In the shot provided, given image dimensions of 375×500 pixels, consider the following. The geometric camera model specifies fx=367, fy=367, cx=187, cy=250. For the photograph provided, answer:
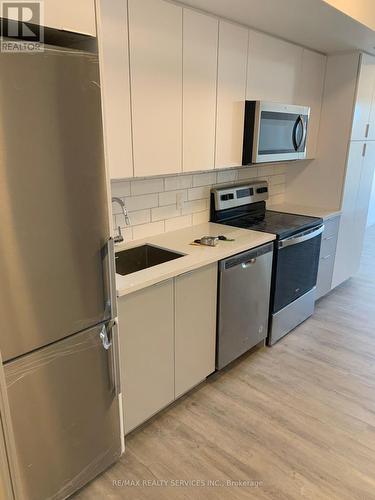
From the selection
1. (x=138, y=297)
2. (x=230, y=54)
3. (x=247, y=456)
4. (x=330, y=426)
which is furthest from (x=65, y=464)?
(x=230, y=54)

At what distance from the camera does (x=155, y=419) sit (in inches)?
84.4

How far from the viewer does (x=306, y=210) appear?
11.2 feet

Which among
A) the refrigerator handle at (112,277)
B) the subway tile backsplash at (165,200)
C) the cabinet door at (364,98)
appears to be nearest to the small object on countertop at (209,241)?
the subway tile backsplash at (165,200)

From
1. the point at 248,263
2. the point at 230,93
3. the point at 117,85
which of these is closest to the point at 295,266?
the point at 248,263

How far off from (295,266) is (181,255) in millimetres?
1138

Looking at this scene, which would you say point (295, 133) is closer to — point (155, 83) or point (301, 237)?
point (301, 237)

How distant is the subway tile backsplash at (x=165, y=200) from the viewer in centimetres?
229

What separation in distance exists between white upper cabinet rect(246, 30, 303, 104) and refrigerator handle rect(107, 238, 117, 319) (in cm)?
159

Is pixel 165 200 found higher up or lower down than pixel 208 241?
higher up

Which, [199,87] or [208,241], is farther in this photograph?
[208,241]

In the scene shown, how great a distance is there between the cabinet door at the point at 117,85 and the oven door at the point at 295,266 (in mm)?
1314

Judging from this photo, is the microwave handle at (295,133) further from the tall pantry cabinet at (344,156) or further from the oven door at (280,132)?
the tall pantry cabinet at (344,156)

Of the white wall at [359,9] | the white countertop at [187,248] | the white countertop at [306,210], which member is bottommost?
the white countertop at [187,248]

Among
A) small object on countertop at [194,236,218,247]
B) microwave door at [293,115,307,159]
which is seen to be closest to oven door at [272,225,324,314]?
small object on countertop at [194,236,218,247]
